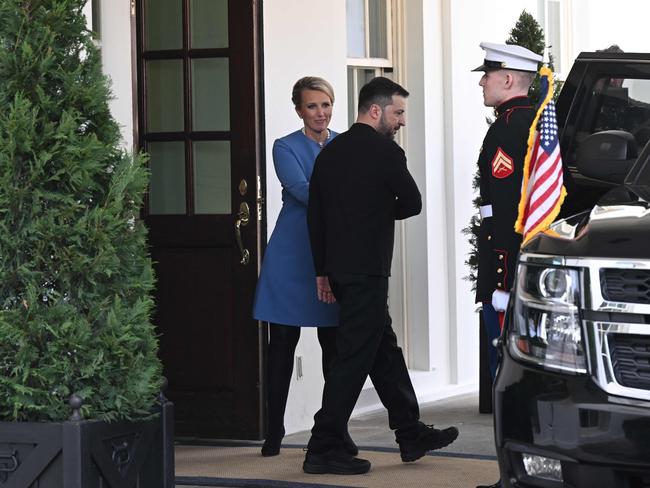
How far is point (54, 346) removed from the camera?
430 centimetres

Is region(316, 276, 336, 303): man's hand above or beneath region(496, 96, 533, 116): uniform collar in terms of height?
beneath

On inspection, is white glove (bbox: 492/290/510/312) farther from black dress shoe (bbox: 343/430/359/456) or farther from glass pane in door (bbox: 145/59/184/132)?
glass pane in door (bbox: 145/59/184/132)

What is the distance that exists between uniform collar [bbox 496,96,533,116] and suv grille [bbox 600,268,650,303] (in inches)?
77.4

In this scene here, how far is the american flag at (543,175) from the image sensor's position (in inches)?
213

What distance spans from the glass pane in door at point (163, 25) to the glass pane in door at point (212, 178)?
1.78ft

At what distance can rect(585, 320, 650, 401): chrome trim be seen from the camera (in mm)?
3834

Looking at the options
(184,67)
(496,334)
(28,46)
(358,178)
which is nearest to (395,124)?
(358,178)

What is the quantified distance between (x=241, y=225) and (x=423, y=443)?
1.57m

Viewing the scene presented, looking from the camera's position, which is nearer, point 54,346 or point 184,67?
point 54,346

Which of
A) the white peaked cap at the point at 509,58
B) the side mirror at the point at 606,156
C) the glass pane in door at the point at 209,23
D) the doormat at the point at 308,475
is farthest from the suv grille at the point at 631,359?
the glass pane in door at the point at 209,23

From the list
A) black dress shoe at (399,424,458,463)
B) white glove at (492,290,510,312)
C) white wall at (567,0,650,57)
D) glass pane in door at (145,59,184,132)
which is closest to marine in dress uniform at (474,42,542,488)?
white glove at (492,290,510,312)

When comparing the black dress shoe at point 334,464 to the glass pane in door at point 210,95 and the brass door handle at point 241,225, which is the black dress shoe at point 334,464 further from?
the glass pane in door at point 210,95

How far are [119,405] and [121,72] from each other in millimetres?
2861

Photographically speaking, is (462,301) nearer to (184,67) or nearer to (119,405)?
(184,67)
